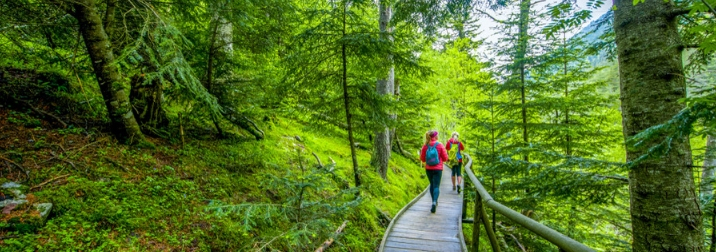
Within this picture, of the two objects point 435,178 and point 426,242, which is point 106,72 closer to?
point 426,242

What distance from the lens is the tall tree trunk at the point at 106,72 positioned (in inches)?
154

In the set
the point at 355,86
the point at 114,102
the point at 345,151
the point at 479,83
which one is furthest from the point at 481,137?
the point at 114,102

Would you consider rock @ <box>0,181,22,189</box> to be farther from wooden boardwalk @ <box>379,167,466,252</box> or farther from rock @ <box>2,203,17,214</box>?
wooden boardwalk @ <box>379,167,466,252</box>

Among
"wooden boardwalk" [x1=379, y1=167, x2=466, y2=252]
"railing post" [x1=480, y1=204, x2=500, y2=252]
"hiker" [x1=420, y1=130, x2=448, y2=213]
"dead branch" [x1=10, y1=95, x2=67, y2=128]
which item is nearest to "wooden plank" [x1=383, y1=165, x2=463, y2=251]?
"wooden boardwalk" [x1=379, y1=167, x2=466, y2=252]

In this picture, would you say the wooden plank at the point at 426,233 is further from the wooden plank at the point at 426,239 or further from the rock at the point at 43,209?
the rock at the point at 43,209

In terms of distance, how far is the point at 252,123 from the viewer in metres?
6.23

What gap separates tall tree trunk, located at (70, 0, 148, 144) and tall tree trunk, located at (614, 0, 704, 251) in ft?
19.6

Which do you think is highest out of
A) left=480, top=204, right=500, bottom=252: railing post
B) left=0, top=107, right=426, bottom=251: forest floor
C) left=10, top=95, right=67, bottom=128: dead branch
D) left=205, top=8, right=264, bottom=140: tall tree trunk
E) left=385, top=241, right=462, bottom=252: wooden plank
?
left=205, top=8, right=264, bottom=140: tall tree trunk

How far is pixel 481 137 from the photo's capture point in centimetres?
995

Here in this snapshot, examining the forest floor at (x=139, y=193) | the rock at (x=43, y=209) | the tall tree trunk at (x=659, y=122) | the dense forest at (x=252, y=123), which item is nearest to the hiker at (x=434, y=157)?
the dense forest at (x=252, y=123)

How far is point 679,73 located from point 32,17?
25.2 feet

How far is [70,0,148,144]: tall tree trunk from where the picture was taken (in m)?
3.90

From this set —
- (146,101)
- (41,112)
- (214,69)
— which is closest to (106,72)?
(146,101)

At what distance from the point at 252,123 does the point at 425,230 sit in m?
4.25
